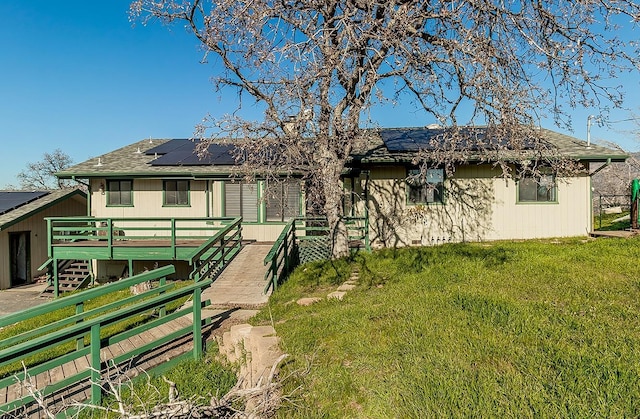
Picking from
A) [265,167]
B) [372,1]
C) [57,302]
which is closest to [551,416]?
[57,302]

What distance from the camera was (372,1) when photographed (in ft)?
23.8

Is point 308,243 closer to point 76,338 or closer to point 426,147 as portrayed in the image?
point 426,147

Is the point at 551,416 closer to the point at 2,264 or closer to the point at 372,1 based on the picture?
the point at 372,1

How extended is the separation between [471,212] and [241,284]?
828 cm

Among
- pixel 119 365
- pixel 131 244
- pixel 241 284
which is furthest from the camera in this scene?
pixel 131 244

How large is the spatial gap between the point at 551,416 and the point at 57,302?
16.0 feet

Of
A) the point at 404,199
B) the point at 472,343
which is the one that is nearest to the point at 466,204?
the point at 404,199

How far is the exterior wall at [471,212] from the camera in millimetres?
12234

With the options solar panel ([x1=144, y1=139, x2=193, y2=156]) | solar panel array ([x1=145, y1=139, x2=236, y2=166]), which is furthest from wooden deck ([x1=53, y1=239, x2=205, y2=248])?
solar panel ([x1=144, y1=139, x2=193, y2=156])

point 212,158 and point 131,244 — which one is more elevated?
point 212,158

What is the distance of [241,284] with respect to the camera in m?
8.08

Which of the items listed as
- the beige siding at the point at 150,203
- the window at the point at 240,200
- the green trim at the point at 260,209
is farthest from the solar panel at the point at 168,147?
the green trim at the point at 260,209

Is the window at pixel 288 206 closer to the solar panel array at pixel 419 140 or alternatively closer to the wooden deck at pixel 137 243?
the wooden deck at pixel 137 243

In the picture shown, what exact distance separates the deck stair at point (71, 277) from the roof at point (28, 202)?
3333mm
